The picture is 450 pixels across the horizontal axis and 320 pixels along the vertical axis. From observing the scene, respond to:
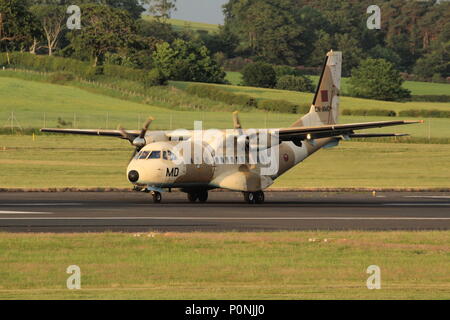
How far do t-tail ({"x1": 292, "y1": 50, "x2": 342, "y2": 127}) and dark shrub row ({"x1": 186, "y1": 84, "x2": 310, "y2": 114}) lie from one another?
6965 centimetres

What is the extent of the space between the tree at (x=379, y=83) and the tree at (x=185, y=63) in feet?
74.4

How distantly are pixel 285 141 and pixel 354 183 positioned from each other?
49.5 ft

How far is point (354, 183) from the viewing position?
197 feet

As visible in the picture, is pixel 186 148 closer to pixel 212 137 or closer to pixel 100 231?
pixel 212 137

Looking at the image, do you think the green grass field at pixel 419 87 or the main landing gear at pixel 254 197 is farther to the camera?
the green grass field at pixel 419 87

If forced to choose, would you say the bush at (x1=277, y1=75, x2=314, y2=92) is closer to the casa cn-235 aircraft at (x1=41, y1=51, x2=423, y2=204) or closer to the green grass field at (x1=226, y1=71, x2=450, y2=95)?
the green grass field at (x1=226, y1=71, x2=450, y2=95)

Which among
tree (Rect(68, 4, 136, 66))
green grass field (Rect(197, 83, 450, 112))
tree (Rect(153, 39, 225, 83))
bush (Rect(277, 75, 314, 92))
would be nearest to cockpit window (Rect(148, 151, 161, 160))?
green grass field (Rect(197, 83, 450, 112))

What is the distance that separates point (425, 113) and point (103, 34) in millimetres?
51451

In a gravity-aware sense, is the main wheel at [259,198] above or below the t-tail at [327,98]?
below

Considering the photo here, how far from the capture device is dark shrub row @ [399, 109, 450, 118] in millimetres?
123750

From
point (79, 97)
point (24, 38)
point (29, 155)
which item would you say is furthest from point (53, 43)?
point (29, 155)

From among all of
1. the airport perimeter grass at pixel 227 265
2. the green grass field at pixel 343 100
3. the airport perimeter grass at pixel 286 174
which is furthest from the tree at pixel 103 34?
the airport perimeter grass at pixel 227 265

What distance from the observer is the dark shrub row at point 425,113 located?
124m

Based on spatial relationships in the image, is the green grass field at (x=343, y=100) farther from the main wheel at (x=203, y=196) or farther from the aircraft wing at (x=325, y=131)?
the main wheel at (x=203, y=196)
